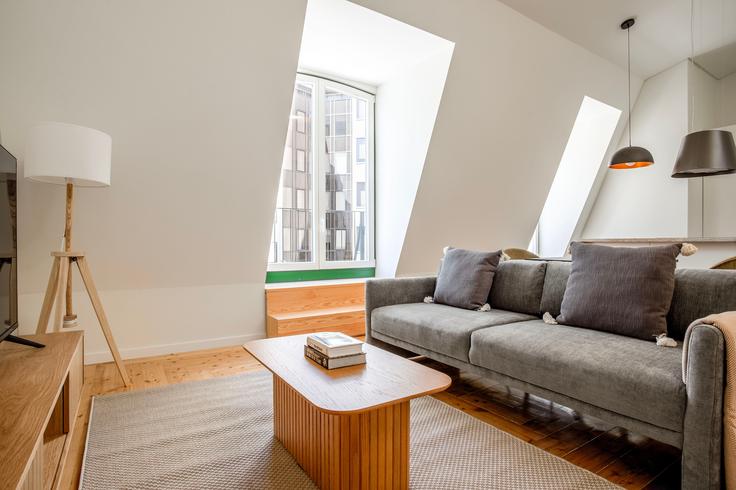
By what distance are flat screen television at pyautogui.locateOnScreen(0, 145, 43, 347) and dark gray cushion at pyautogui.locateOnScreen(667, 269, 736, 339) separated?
2899mm

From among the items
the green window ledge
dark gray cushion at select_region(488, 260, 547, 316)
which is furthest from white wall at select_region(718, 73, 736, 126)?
the green window ledge

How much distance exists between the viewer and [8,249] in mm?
1785

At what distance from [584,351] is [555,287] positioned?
78 cm

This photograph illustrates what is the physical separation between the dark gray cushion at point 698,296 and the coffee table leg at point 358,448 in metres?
1.40

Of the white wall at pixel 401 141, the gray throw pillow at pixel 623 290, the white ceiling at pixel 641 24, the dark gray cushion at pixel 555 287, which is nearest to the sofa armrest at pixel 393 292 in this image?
the dark gray cushion at pixel 555 287

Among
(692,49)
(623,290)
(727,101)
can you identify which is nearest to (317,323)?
(623,290)

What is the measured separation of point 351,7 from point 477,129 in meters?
1.81

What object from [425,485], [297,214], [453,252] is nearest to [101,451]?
[425,485]

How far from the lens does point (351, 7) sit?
289cm

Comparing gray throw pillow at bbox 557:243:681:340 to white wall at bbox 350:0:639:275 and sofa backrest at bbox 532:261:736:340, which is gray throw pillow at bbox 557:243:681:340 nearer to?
sofa backrest at bbox 532:261:736:340

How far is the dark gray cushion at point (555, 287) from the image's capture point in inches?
94.3

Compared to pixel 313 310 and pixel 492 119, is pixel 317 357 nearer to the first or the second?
pixel 313 310

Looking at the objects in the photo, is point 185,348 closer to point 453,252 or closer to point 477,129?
point 453,252

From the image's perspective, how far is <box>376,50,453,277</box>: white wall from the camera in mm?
3746
